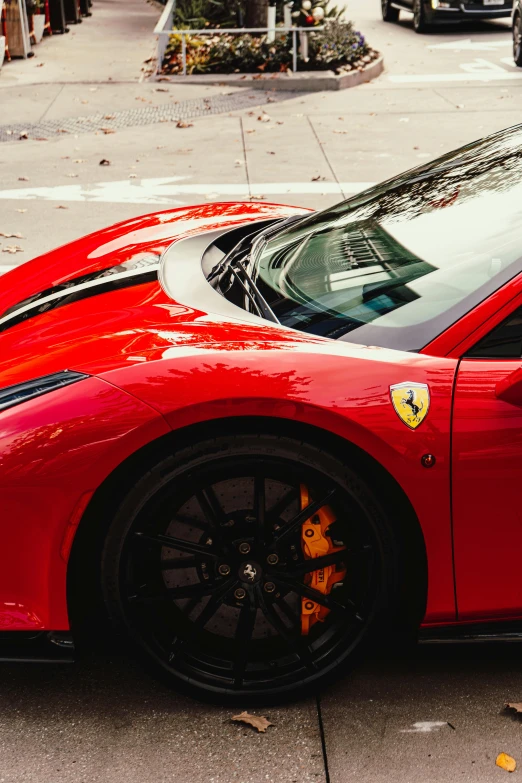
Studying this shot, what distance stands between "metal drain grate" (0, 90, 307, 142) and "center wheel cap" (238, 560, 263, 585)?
954 centimetres

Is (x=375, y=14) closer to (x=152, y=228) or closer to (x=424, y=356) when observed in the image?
(x=152, y=228)

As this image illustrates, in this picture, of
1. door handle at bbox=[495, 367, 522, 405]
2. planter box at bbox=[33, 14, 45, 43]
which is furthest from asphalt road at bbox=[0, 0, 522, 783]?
door handle at bbox=[495, 367, 522, 405]

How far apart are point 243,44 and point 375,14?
1168 cm

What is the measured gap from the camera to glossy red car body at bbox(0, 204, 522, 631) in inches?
98.4

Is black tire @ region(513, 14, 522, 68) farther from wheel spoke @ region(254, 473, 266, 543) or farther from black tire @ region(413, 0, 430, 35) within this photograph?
wheel spoke @ region(254, 473, 266, 543)

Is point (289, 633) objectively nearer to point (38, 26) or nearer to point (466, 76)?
Answer: point (466, 76)

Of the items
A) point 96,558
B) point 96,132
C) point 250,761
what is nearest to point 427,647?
point 250,761

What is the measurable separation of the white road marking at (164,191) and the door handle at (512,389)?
6.24 m

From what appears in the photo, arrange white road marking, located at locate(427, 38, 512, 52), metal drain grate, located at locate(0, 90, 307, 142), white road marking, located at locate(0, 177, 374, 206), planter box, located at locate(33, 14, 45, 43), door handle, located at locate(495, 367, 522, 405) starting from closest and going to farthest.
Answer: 1. door handle, located at locate(495, 367, 522, 405)
2. white road marking, located at locate(0, 177, 374, 206)
3. metal drain grate, located at locate(0, 90, 307, 142)
4. white road marking, located at locate(427, 38, 512, 52)
5. planter box, located at locate(33, 14, 45, 43)

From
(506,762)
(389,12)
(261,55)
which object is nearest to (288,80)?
(261,55)

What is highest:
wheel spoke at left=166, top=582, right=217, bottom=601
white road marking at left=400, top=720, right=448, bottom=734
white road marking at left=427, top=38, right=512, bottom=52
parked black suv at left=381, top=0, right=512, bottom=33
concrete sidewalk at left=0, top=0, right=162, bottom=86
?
parked black suv at left=381, top=0, right=512, bottom=33

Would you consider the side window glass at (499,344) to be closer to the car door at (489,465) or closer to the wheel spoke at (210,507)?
the car door at (489,465)

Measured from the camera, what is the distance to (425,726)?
271cm

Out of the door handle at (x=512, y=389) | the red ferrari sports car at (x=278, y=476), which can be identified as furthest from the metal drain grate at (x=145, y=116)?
the door handle at (x=512, y=389)
